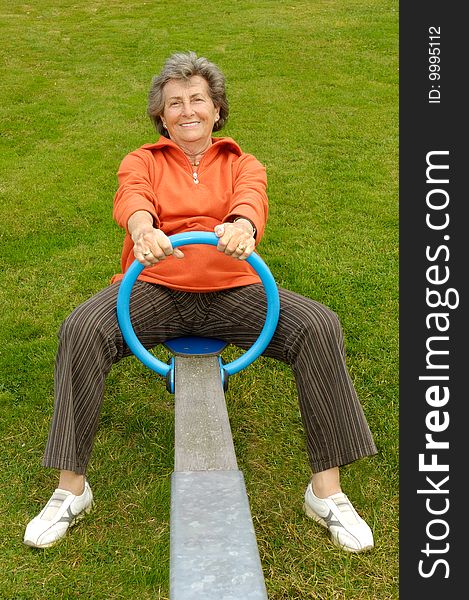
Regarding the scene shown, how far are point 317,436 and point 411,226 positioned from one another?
1513 mm

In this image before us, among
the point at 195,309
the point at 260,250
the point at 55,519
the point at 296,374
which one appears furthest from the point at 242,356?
the point at 260,250

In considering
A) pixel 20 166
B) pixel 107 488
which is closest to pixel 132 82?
pixel 20 166

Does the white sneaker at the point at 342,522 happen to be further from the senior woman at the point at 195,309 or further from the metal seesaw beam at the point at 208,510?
the metal seesaw beam at the point at 208,510

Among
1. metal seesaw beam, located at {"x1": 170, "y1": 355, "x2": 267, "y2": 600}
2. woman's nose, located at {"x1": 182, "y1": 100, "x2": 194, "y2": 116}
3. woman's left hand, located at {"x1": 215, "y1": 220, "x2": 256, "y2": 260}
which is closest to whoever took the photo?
metal seesaw beam, located at {"x1": 170, "y1": 355, "x2": 267, "y2": 600}

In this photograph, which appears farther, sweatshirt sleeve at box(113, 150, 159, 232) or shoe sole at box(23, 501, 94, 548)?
sweatshirt sleeve at box(113, 150, 159, 232)

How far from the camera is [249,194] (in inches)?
116

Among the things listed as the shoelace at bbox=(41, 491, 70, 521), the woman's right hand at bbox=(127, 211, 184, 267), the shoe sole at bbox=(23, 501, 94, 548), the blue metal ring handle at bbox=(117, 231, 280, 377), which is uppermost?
the woman's right hand at bbox=(127, 211, 184, 267)

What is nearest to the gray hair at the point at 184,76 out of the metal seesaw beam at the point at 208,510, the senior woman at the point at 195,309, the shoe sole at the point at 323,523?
the senior woman at the point at 195,309

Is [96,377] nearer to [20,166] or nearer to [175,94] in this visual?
[175,94]

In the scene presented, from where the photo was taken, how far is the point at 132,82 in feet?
31.7

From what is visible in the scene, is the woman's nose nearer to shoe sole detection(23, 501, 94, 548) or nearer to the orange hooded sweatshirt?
the orange hooded sweatshirt

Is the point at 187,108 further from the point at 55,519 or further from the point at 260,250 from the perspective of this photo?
the point at 260,250

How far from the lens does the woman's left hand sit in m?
2.51

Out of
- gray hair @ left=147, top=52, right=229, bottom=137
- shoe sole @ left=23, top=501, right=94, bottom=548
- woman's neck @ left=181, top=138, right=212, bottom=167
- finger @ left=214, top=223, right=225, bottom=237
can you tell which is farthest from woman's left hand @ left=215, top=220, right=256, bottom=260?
shoe sole @ left=23, top=501, right=94, bottom=548
